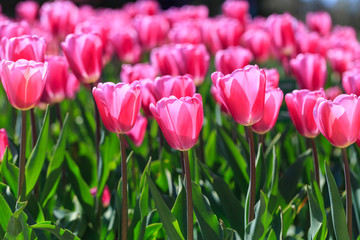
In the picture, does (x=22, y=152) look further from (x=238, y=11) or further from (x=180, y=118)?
(x=238, y=11)

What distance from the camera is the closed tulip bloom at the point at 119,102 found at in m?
1.13

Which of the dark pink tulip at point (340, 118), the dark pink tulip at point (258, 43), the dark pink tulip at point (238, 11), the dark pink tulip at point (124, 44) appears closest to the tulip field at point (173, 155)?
the dark pink tulip at point (340, 118)

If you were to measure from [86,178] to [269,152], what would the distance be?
0.67 metres

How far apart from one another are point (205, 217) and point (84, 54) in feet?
1.96

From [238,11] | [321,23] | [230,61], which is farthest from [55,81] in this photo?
[321,23]

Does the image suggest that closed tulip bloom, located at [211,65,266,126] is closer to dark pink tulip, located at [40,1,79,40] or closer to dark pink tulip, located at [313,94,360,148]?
dark pink tulip, located at [313,94,360,148]

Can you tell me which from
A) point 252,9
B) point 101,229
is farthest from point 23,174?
point 252,9

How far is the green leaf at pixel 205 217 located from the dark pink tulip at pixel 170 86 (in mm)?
244

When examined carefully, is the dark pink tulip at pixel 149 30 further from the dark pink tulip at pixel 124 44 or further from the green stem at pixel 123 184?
the green stem at pixel 123 184

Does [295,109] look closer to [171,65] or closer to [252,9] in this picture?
[171,65]

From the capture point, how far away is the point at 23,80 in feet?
3.85

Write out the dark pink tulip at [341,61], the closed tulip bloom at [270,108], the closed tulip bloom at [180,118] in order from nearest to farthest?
1. the closed tulip bloom at [180,118]
2. the closed tulip bloom at [270,108]
3. the dark pink tulip at [341,61]

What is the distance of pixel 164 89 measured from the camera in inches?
52.6

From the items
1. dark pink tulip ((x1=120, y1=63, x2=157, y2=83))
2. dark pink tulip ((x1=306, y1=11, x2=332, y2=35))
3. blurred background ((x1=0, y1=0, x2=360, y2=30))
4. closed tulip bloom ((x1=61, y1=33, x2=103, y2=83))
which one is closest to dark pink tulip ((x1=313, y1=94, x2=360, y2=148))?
closed tulip bloom ((x1=61, y1=33, x2=103, y2=83))
